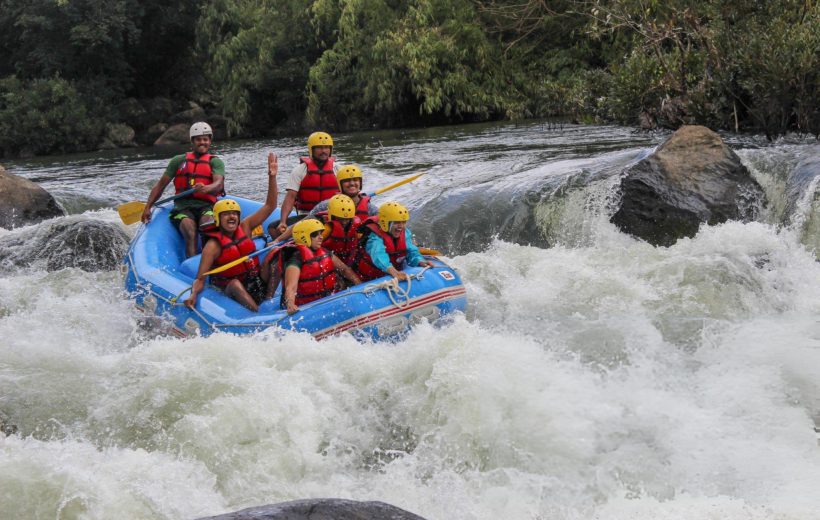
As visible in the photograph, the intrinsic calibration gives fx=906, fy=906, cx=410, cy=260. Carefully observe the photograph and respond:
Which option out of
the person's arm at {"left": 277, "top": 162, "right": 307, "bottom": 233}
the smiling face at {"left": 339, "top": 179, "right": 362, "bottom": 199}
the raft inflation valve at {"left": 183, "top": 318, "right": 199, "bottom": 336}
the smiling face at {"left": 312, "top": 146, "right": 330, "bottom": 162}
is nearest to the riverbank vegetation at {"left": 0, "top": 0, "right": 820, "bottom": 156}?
the smiling face at {"left": 312, "top": 146, "right": 330, "bottom": 162}

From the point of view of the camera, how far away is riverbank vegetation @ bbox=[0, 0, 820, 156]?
11.4 m

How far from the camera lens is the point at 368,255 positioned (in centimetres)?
661

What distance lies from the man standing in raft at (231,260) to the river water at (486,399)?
70 cm

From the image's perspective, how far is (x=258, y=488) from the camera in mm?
4445

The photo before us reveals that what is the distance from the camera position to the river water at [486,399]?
4.29m

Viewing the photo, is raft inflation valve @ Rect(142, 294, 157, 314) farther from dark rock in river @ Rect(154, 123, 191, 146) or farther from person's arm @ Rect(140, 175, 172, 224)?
dark rock in river @ Rect(154, 123, 191, 146)

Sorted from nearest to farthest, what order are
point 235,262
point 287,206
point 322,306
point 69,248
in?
point 322,306 → point 235,262 → point 287,206 → point 69,248

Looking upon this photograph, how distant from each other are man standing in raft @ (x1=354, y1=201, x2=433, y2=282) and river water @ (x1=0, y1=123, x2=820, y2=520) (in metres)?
0.73

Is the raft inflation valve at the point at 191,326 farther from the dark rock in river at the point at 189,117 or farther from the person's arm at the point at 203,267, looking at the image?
the dark rock in river at the point at 189,117

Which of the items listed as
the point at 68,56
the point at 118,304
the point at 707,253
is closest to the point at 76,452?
the point at 118,304

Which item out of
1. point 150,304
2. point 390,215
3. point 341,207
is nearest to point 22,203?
point 150,304

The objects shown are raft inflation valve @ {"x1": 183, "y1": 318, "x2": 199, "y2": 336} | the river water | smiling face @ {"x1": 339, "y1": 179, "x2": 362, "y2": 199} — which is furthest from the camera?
smiling face @ {"x1": 339, "y1": 179, "x2": 362, "y2": 199}

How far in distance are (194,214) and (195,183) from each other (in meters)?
0.28

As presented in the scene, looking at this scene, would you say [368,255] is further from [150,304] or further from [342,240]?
[150,304]
